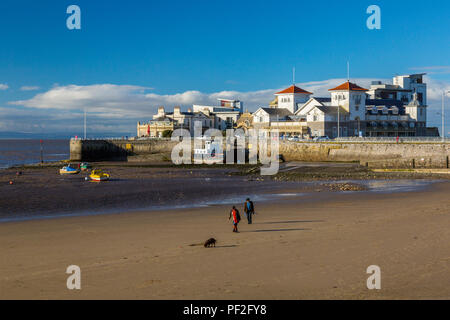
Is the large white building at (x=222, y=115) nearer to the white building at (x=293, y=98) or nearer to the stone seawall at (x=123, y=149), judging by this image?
the white building at (x=293, y=98)

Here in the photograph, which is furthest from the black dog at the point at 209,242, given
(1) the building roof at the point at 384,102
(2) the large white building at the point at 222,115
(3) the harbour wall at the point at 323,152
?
(2) the large white building at the point at 222,115

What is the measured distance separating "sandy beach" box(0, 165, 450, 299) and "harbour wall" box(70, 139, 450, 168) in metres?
32.2

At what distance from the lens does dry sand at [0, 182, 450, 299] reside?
12.1m

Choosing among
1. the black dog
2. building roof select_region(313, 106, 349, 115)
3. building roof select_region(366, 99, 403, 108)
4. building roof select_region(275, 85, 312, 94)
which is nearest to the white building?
building roof select_region(275, 85, 312, 94)

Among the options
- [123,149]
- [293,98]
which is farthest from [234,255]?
[293,98]

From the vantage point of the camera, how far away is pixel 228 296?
37.9 ft

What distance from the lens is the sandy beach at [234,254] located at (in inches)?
475

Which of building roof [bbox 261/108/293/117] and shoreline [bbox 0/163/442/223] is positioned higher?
building roof [bbox 261/108/293/117]

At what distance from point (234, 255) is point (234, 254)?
0.13 metres

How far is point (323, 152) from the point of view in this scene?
6925cm

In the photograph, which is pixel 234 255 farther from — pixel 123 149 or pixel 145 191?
pixel 123 149

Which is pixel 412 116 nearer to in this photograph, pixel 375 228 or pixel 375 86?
pixel 375 86

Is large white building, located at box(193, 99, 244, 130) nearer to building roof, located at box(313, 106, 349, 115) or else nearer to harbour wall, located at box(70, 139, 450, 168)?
building roof, located at box(313, 106, 349, 115)

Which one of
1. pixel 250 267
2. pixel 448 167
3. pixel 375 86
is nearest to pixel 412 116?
pixel 375 86
